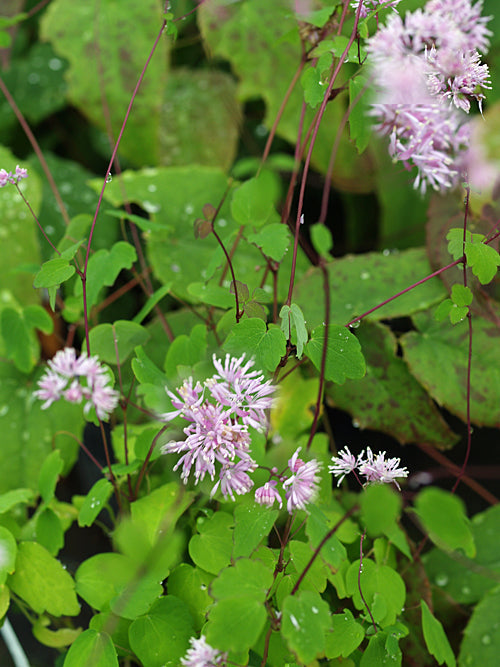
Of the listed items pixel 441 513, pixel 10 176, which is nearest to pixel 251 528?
pixel 441 513

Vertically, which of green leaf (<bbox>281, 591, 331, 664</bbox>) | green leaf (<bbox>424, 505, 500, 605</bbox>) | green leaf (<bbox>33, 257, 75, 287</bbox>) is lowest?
green leaf (<bbox>424, 505, 500, 605</bbox>)

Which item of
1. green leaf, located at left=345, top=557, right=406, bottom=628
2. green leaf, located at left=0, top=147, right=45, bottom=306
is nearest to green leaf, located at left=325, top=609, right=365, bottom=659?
green leaf, located at left=345, top=557, right=406, bottom=628

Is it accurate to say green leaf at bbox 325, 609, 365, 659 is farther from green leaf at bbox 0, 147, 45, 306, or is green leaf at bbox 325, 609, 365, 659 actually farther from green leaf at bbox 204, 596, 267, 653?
green leaf at bbox 0, 147, 45, 306

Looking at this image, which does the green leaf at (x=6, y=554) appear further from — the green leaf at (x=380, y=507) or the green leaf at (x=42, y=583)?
the green leaf at (x=380, y=507)

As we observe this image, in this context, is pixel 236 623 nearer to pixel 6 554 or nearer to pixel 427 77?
pixel 6 554

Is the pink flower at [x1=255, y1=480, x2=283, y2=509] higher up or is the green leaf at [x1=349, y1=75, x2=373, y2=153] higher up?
the green leaf at [x1=349, y1=75, x2=373, y2=153]

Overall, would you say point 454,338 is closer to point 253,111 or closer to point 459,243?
point 459,243

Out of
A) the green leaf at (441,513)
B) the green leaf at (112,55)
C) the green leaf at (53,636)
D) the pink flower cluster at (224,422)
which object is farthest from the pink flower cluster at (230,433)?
the green leaf at (112,55)
